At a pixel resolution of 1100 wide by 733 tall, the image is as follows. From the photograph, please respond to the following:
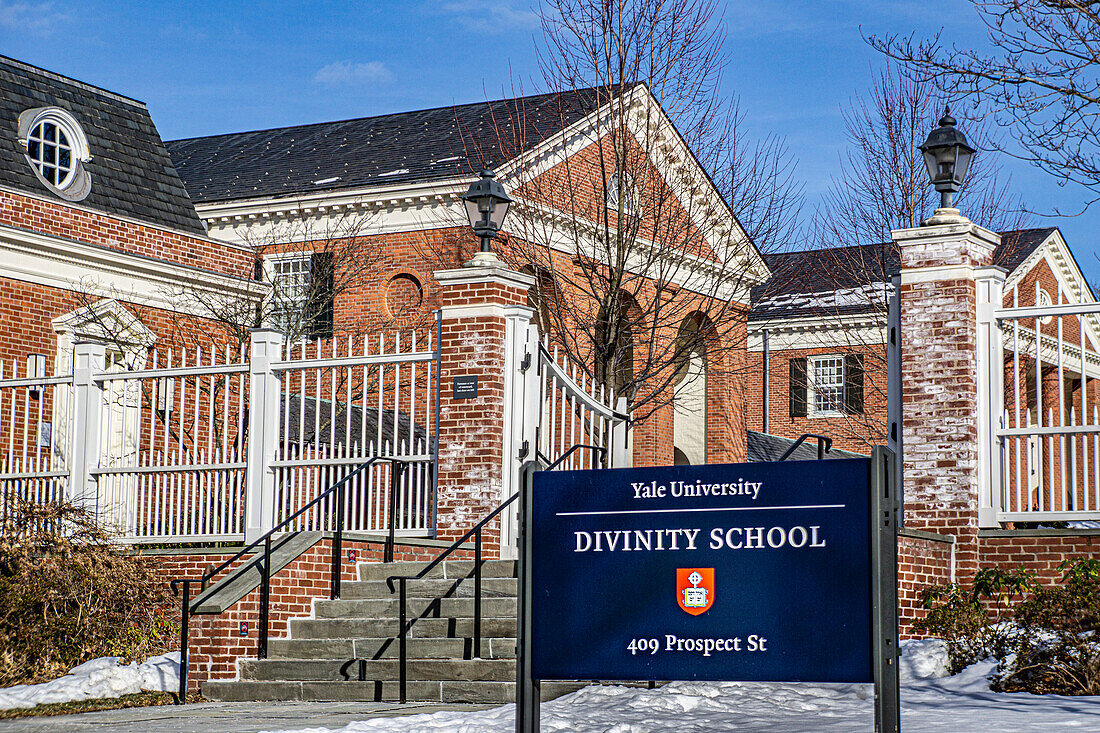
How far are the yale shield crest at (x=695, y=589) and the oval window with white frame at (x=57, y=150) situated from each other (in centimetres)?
1924

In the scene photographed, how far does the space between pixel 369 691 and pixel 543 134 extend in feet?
55.1

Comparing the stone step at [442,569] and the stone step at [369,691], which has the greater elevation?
the stone step at [442,569]

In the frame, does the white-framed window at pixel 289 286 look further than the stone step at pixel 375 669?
Yes

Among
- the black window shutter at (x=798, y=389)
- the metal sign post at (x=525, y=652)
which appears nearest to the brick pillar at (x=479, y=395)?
the metal sign post at (x=525, y=652)

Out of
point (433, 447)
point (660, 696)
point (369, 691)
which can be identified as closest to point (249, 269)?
point (433, 447)

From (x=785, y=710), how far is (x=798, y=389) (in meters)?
32.4

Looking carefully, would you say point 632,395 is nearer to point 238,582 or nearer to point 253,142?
point 238,582

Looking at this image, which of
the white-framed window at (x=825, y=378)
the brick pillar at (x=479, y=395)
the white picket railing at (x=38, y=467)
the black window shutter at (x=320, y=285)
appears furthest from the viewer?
the white-framed window at (x=825, y=378)

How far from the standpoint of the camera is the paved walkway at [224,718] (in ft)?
29.3

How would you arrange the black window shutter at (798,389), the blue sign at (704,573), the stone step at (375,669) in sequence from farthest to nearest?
1. the black window shutter at (798,389)
2. the stone step at (375,669)
3. the blue sign at (704,573)

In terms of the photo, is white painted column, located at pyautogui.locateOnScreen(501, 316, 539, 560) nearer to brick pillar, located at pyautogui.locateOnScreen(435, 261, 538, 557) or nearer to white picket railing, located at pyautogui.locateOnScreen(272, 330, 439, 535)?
brick pillar, located at pyautogui.locateOnScreen(435, 261, 538, 557)

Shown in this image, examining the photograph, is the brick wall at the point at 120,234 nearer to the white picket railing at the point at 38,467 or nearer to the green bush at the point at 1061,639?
the white picket railing at the point at 38,467

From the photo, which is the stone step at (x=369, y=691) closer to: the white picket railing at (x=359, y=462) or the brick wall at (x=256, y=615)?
the brick wall at (x=256, y=615)

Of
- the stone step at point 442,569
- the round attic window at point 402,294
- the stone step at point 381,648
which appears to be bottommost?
the stone step at point 381,648
